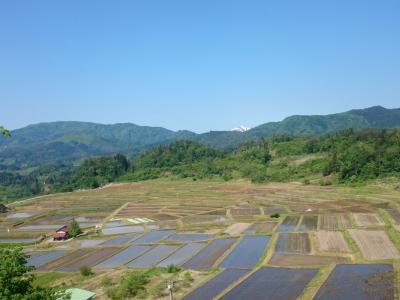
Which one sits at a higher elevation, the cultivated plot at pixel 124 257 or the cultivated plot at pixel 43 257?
the cultivated plot at pixel 124 257

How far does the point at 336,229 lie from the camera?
175ft

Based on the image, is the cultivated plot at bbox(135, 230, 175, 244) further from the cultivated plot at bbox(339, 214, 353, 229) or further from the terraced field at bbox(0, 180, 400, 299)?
the cultivated plot at bbox(339, 214, 353, 229)

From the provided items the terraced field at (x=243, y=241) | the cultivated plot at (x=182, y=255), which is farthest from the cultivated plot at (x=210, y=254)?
the cultivated plot at (x=182, y=255)

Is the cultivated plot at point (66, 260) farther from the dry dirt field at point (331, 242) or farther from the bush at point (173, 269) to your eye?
the dry dirt field at point (331, 242)

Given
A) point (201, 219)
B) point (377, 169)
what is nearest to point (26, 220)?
point (201, 219)

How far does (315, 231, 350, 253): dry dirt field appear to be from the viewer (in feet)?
141

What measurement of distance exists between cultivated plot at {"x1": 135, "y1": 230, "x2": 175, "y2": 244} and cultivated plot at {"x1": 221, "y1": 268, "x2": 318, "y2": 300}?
73.2 feet

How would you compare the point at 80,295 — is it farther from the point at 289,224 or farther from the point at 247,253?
the point at 289,224

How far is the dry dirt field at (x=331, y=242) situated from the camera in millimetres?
43006

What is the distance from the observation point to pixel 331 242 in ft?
151

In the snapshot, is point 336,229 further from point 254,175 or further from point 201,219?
Answer: point 254,175

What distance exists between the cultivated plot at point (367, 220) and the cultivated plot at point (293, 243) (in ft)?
32.9

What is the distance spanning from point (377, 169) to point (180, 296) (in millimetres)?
84712

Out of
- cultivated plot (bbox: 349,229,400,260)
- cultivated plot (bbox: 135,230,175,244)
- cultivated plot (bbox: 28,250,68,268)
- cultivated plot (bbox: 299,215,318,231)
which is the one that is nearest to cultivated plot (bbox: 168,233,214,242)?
cultivated plot (bbox: 135,230,175,244)
